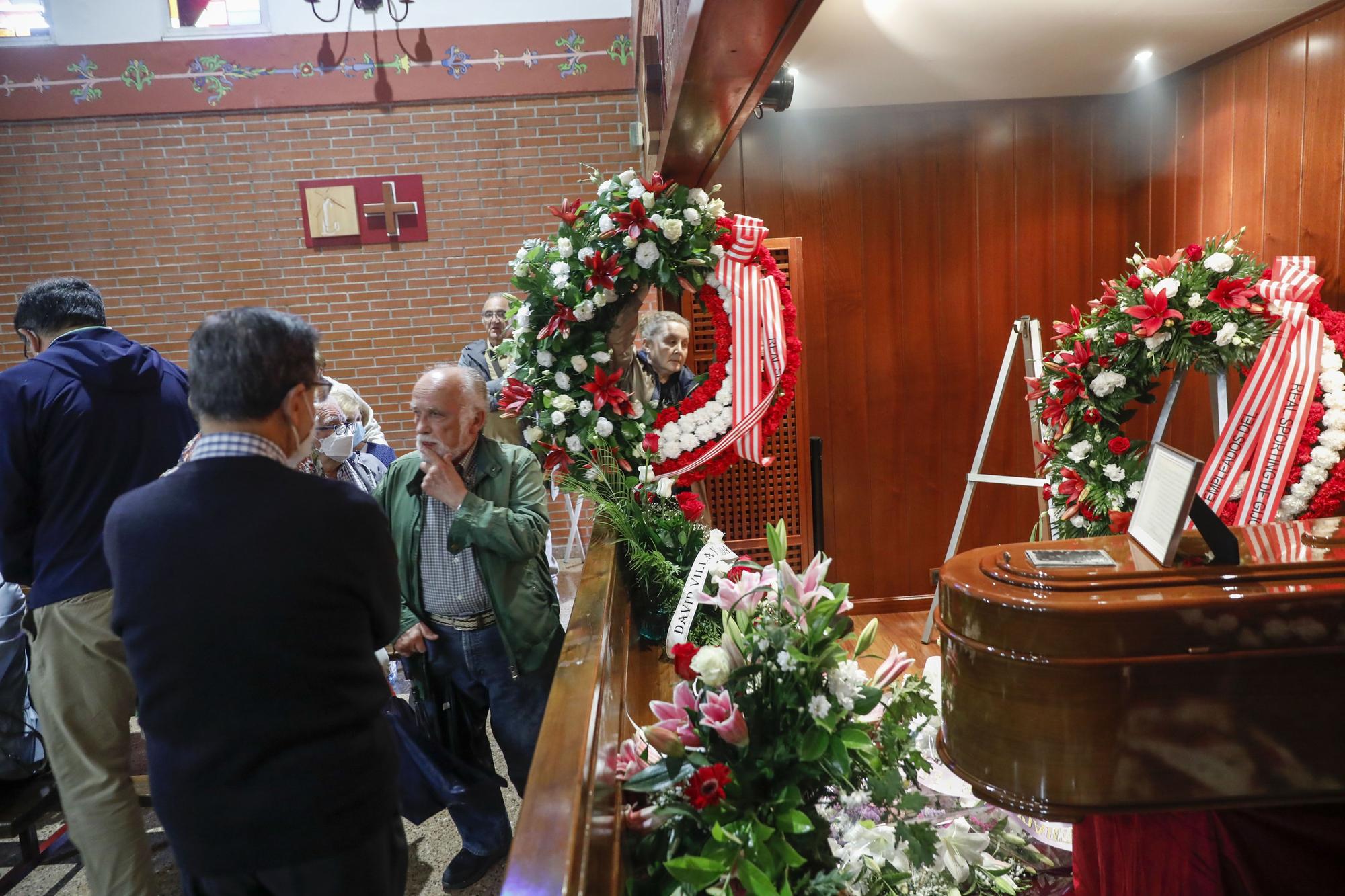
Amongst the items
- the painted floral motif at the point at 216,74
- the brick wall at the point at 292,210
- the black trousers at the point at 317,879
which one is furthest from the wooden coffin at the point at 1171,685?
the painted floral motif at the point at 216,74

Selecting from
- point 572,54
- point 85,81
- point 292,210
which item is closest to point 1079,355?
point 572,54

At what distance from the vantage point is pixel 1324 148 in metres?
3.24

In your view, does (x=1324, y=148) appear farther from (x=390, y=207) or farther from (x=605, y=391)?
(x=390, y=207)

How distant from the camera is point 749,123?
4469mm

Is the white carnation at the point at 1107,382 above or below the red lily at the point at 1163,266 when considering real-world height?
below

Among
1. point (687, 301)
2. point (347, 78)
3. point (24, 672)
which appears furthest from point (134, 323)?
point (687, 301)

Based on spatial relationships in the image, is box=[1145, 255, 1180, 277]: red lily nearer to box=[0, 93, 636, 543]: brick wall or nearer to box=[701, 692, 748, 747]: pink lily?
box=[701, 692, 748, 747]: pink lily

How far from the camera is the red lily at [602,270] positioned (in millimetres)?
2855

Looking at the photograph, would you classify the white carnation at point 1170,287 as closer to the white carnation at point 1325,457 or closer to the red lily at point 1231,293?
the red lily at point 1231,293

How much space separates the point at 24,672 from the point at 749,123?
3722 millimetres

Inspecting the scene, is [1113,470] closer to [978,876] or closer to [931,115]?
[978,876]

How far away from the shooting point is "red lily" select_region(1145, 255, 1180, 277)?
2.94 meters

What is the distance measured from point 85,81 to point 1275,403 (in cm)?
610

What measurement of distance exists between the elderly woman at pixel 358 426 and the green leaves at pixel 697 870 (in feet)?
8.21
